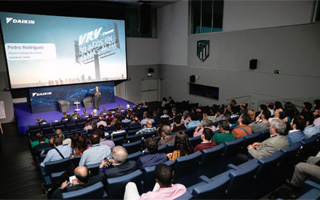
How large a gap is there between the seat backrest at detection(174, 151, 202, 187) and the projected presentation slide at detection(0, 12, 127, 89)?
34.5 ft

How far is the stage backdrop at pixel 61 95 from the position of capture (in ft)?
37.2

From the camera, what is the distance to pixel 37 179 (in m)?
5.17

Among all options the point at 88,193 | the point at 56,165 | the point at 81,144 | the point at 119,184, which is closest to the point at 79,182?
the point at 88,193

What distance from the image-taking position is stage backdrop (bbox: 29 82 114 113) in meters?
11.3

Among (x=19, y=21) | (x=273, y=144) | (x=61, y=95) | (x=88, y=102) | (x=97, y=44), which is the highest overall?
(x=19, y=21)

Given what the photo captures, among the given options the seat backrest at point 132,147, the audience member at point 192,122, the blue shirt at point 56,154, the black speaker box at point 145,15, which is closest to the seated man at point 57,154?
the blue shirt at point 56,154

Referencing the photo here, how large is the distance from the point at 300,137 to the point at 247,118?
1.02 meters

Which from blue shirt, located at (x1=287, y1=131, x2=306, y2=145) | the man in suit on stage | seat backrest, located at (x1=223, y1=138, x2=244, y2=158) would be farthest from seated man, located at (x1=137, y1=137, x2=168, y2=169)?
the man in suit on stage

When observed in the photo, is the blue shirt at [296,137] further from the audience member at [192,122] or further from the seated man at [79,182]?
the seated man at [79,182]

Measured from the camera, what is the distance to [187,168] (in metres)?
3.23

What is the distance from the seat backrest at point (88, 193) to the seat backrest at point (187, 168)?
114cm

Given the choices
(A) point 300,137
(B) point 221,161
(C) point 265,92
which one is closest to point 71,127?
(B) point 221,161

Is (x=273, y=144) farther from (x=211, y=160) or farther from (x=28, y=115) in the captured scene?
(x=28, y=115)

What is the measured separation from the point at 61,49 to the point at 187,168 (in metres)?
10.8
